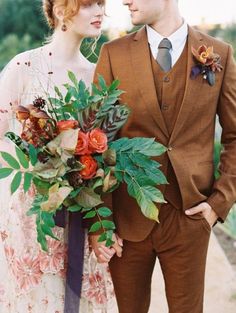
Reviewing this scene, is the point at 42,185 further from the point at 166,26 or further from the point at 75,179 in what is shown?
the point at 166,26

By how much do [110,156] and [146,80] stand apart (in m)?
0.37

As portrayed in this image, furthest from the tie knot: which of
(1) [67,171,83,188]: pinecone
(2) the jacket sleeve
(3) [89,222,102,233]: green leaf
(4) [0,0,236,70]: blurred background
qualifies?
(4) [0,0,236,70]: blurred background

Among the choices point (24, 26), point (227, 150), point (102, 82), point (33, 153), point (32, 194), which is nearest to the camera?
point (33, 153)

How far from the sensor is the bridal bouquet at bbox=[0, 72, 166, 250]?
241 centimetres

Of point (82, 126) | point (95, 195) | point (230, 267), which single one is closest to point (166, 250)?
point (95, 195)

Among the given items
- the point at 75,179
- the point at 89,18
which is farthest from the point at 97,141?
the point at 89,18

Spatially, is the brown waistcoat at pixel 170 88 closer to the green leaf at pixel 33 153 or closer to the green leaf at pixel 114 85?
the green leaf at pixel 114 85

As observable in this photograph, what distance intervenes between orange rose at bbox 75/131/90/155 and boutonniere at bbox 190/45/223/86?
0.53 m

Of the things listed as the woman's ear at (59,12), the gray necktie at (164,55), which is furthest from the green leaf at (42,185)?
the woman's ear at (59,12)

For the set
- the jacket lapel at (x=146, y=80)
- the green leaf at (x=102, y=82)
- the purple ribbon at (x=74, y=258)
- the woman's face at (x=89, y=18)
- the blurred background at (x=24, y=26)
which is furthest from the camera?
the blurred background at (x=24, y=26)

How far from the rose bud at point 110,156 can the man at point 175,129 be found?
26 centimetres

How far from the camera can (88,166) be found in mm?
2436

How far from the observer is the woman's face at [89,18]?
9.61 ft

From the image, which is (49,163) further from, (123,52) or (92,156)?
(123,52)
